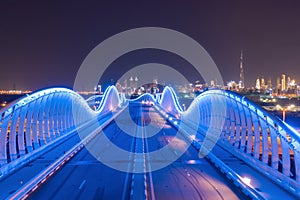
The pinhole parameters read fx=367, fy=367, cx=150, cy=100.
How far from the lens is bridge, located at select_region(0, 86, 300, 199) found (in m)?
12.8

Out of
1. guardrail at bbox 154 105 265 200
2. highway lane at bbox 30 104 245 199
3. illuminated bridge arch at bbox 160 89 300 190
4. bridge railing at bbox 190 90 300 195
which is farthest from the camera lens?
highway lane at bbox 30 104 245 199

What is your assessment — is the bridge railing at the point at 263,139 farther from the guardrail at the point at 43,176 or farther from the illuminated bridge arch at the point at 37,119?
the illuminated bridge arch at the point at 37,119

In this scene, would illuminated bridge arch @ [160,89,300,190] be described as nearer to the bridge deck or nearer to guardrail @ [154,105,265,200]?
the bridge deck

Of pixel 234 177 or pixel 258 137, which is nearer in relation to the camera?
pixel 234 177

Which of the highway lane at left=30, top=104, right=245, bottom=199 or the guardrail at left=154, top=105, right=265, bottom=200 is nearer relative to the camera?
the guardrail at left=154, top=105, right=265, bottom=200

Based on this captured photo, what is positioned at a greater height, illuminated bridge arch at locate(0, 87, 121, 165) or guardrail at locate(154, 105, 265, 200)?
illuminated bridge arch at locate(0, 87, 121, 165)

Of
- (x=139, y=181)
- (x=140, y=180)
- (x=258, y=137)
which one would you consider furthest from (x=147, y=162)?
(x=258, y=137)

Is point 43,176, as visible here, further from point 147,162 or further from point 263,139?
point 263,139

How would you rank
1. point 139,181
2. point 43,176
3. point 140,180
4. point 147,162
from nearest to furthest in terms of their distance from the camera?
point 139,181 → point 140,180 → point 43,176 → point 147,162

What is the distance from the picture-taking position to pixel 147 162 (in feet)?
61.3

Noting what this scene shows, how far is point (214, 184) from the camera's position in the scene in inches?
563

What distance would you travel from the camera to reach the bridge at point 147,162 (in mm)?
12828

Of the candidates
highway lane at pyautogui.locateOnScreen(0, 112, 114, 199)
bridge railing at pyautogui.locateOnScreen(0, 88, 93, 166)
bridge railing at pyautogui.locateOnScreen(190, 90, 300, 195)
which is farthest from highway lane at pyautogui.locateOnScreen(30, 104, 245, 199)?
bridge railing at pyautogui.locateOnScreen(0, 88, 93, 166)

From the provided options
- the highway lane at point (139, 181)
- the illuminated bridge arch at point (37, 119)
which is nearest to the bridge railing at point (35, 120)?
the illuminated bridge arch at point (37, 119)
